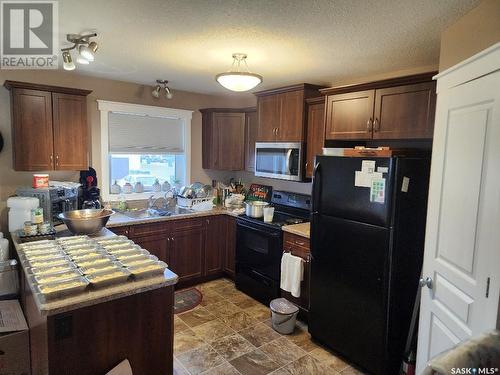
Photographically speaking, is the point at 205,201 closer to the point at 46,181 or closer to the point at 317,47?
the point at 46,181

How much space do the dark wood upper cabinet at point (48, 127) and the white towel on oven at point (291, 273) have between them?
232 cm

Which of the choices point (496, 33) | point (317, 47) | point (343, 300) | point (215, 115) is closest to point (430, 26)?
point (496, 33)

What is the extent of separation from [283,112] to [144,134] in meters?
1.79

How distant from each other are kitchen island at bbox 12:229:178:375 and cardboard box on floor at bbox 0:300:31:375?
0.16m

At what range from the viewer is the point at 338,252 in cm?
261

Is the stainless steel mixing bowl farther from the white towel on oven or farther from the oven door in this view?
the white towel on oven

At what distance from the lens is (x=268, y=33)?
85.2 inches

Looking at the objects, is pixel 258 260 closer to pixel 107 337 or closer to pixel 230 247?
pixel 230 247

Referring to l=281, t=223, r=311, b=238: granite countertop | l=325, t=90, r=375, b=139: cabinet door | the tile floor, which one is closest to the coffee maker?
the tile floor

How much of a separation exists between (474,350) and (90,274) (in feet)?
5.63

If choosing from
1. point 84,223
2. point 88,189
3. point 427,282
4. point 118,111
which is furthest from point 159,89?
point 427,282

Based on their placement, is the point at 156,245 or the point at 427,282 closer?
the point at 427,282

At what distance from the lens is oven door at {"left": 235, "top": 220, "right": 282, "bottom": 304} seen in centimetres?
Result: 339

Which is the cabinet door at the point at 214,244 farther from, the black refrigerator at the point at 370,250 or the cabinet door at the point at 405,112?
the cabinet door at the point at 405,112
